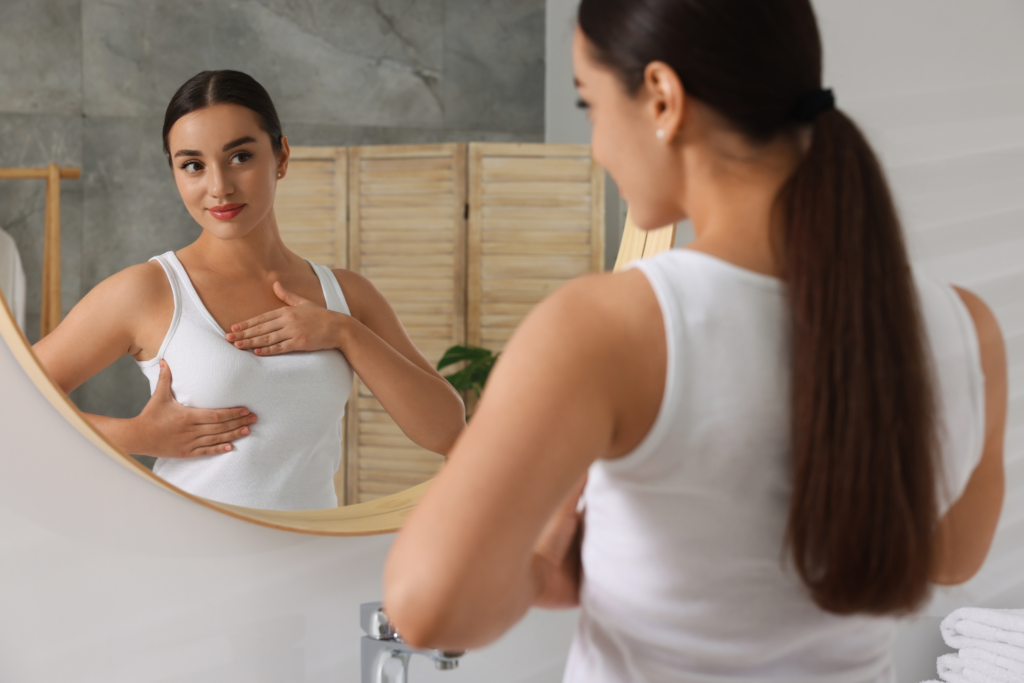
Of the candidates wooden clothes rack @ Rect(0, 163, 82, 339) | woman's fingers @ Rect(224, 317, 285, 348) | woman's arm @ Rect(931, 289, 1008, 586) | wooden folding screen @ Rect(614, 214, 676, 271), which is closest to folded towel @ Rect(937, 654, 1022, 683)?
woman's arm @ Rect(931, 289, 1008, 586)

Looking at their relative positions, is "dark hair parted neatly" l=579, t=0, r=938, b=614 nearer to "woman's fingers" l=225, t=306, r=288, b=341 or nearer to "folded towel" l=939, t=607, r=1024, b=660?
"woman's fingers" l=225, t=306, r=288, b=341

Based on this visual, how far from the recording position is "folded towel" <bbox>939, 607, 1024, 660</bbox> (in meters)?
0.71

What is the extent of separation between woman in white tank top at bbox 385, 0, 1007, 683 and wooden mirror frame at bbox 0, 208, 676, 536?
30 centimetres

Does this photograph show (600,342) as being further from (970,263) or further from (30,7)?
(970,263)

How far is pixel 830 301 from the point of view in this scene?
28 centimetres

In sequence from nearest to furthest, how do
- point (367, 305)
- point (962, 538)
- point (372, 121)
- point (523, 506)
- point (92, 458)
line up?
1. point (523, 506)
2. point (962, 538)
3. point (92, 458)
4. point (367, 305)
5. point (372, 121)

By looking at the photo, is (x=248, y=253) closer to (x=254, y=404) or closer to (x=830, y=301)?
(x=254, y=404)

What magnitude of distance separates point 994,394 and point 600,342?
214mm

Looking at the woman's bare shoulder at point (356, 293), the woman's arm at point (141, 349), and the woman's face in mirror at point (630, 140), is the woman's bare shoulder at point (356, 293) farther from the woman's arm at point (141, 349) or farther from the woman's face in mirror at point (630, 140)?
the woman's face in mirror at point (630, 140)

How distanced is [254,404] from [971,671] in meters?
0.73

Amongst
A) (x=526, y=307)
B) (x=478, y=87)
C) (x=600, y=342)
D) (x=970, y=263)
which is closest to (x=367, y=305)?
(x=526, y=307)

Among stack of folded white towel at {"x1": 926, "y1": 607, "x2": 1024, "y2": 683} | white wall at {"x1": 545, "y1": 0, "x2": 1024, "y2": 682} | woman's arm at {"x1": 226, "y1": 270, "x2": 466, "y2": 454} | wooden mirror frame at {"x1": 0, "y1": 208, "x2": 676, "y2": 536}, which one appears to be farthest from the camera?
white wall at {"x1": 545, "y1": 0, "x2": 1024, "y2": 682}

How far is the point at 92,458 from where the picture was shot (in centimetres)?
50

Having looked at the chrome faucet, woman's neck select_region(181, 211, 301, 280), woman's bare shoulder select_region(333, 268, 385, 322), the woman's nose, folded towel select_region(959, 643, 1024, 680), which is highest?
the woman's nose
